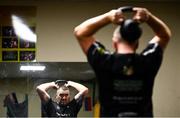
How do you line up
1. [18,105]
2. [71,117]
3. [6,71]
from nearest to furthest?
[71,117], [18,105], [6,71]

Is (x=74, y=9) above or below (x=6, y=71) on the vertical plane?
above

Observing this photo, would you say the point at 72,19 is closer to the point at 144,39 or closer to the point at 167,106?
the point at 144,39

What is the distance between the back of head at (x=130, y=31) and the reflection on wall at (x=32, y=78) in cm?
226

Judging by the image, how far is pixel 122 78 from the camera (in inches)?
55.1

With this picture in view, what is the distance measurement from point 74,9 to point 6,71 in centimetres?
87

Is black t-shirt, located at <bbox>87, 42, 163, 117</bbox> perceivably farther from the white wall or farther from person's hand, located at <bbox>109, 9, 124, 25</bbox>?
the white wall

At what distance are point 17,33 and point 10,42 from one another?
0.11 meters

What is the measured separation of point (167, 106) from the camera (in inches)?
157

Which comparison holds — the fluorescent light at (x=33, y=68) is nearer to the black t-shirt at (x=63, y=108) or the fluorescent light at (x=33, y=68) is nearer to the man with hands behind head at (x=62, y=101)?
the man with hands behind head at (x=62, y=101)

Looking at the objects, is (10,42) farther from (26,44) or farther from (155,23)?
(155,23)

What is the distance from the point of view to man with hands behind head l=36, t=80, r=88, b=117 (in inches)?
111

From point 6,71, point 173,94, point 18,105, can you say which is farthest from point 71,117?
point 173,94

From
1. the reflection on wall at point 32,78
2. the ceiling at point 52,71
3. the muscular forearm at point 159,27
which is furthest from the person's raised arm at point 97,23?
the ceiling at point 52,71

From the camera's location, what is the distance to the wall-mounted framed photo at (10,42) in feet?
12.7
